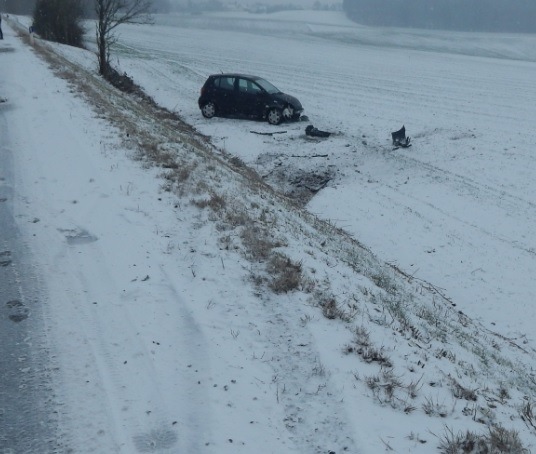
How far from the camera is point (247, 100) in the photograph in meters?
20.3

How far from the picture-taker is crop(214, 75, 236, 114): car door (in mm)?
20578

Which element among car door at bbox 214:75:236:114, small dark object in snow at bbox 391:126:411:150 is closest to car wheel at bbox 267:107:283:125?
car door at bbox 214:75:236:114

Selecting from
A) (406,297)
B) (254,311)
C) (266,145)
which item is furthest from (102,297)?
(266,145)

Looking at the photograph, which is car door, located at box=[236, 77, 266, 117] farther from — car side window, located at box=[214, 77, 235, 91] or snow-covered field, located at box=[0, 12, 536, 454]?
snow-covered field, located at box=[0, 12, 536, 454]

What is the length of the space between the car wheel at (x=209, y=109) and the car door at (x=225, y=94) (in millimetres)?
252

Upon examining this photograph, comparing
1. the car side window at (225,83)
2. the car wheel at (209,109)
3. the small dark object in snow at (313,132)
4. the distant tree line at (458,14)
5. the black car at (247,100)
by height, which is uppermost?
the distant tree line at (458,14)

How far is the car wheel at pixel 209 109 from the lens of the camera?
21.1 metres

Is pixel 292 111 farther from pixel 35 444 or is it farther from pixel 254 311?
pixel 35 444

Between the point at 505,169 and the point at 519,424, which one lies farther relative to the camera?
the point at 505,169

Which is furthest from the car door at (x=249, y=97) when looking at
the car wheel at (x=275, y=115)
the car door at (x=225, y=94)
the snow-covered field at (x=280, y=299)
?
the snow-covered field at (x=280, y=299)

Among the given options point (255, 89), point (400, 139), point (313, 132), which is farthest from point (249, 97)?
point (400, 139)

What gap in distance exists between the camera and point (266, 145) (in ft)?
58.7

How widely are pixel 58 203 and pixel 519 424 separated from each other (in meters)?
6.25

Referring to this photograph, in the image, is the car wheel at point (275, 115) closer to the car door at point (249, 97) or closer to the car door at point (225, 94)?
the car door at point (249, 97)
